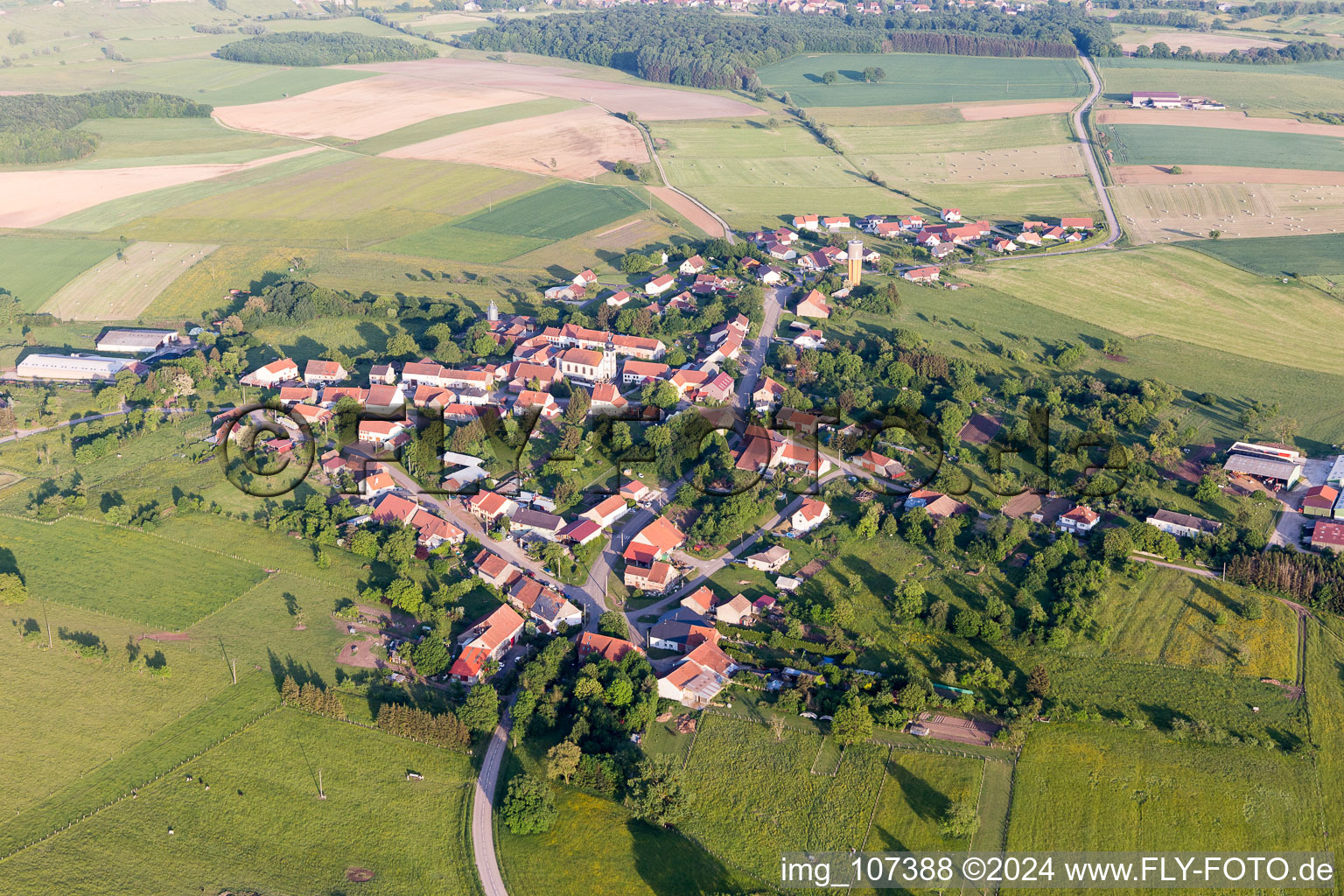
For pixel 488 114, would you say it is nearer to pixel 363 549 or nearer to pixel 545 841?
pixel 363 549

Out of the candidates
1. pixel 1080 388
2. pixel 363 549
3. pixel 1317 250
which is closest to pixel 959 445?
pixel 1080 388

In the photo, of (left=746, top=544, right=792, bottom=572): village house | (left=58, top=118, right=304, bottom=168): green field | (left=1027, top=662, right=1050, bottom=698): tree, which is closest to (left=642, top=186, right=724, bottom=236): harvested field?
(left=58, top=118, right=304, bottom=168): green field

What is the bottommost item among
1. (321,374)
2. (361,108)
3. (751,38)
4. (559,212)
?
(321,374)

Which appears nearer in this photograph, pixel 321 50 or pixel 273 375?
pixel 273 375

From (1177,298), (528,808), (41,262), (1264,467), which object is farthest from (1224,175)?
(41,262)

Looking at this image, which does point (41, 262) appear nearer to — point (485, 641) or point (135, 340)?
point (135, 340)

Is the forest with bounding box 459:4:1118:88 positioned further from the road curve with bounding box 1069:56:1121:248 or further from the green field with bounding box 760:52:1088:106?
the road curve with bounding box 1069:56:1121:248
